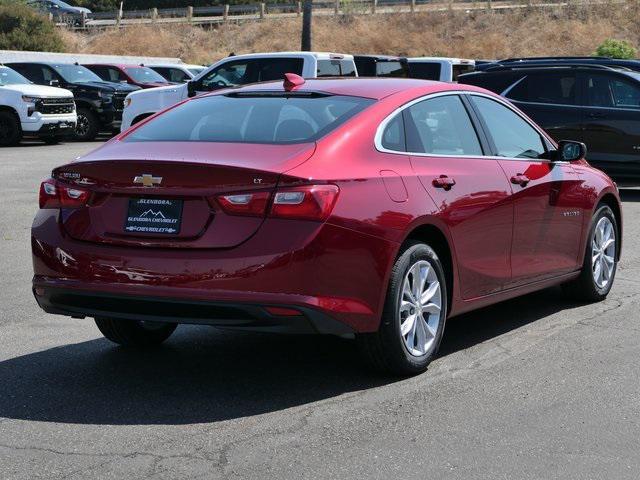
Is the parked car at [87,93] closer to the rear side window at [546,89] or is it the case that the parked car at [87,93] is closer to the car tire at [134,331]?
the rear side window at [546,89]

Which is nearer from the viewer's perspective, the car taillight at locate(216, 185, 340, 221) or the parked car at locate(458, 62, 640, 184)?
the car taillight at locate(216, 185, 340, 221)

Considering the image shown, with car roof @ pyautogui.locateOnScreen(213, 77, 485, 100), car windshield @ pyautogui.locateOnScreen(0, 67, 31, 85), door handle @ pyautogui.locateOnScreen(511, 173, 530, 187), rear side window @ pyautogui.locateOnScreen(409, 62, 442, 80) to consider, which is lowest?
car windshield @ pyautogui.locateOnScreen(0, 67, 31, 85)

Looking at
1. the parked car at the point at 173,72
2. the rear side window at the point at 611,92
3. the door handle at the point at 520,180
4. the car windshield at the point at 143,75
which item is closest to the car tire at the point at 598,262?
the door handle at the point at 520,180

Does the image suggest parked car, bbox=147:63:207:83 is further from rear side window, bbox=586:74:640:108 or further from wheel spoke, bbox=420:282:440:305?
wheel spoke, bbox=420:282:440:305

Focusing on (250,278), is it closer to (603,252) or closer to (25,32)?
(603,252)

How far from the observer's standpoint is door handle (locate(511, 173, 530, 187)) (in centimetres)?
712

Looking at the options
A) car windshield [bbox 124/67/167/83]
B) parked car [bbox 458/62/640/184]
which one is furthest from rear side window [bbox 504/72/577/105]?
car windshield [bbox 124/67/167/83]

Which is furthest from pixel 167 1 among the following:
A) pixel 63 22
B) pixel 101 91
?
pixel 101 91

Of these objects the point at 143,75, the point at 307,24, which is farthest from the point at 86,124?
the point at 307,24

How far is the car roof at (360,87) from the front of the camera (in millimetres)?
6523

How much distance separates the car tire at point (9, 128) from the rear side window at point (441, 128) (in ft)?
62.5

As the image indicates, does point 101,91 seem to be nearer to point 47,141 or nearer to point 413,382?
point 47,141

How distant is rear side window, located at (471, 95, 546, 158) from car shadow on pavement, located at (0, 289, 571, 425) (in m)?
1.16

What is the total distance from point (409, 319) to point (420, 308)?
0.36ft
